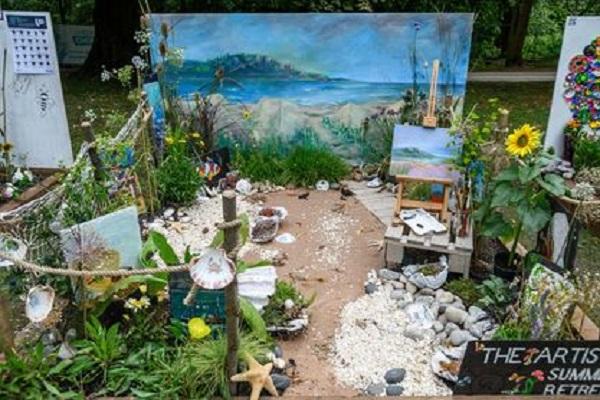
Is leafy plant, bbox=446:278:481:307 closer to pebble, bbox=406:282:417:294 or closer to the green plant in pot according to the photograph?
pebble, bbox=406:282:417:294

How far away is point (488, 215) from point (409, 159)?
1098mm

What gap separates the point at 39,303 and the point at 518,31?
12.6 metres

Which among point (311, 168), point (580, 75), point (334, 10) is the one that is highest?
point (334, 10)

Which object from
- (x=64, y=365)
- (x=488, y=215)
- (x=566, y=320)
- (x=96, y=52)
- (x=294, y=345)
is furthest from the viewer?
(x=96, y=52)

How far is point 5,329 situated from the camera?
2.74 m

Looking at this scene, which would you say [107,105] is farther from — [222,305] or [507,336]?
[507,336]

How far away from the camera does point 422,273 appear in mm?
3852

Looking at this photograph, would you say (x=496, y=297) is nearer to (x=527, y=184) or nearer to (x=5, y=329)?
(x=527, y=184)

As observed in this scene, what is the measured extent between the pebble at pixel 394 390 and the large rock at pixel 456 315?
0.70 meters

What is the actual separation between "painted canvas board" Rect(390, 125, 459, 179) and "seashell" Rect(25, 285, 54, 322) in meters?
2.91

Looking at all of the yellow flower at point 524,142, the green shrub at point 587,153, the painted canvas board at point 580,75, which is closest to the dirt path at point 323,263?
the yellow flower at point 524,142

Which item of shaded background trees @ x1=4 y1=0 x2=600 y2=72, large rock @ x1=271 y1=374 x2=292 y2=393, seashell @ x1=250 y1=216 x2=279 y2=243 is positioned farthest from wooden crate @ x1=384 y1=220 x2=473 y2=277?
shaded background trees @ x1=4 y1=0 x2=600 y2=72

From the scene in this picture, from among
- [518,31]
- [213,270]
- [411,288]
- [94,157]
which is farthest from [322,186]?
[518,31]

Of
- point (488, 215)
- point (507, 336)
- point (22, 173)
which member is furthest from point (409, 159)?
point (22, 173)
